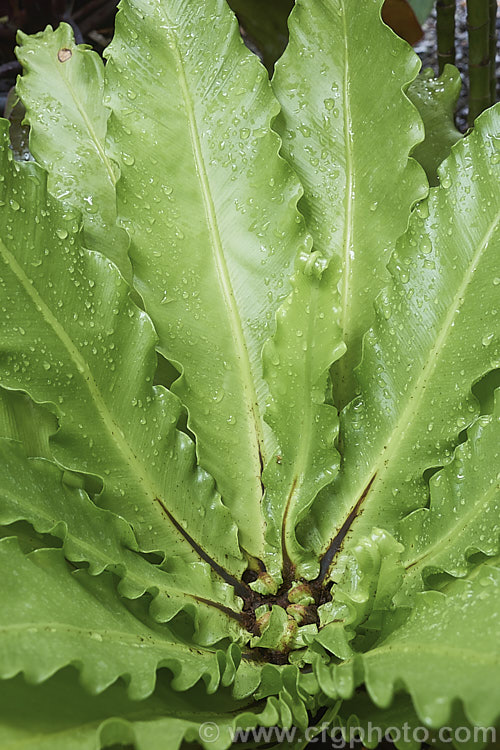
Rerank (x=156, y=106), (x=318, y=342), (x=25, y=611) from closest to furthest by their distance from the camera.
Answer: (x=25, y=611) < (x=318, y=342) < (x=156, y=106)

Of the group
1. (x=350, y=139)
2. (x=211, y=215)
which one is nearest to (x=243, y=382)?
(x=211, y=215)

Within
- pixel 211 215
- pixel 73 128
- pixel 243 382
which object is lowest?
pixel 243 382

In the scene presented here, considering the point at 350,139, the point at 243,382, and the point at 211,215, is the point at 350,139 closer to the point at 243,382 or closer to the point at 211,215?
the point at 211,215

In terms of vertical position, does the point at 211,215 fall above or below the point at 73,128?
below

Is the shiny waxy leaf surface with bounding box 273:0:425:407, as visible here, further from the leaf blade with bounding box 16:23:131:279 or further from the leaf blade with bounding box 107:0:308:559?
the leaf blade with bounding box 16:23:131:279

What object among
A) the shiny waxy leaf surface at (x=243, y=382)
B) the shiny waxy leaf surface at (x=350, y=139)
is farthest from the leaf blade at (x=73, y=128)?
the shiny waxy leaf surface at (x=350, y=139)

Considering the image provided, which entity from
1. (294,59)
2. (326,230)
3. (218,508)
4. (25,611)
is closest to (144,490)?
(218,508)

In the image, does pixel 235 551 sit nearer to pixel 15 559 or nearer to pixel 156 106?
pixel 15 559

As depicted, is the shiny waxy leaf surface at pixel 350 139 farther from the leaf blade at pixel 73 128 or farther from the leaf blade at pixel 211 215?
the leaf blade at pixel 73 128
